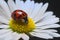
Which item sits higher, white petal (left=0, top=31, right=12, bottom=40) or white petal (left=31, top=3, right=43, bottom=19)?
white petal (left=31, top=3, right=43, bottom=19)

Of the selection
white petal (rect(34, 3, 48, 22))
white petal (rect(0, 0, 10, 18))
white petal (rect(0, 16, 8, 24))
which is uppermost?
white petal (rect(0, 0, 10, 18))

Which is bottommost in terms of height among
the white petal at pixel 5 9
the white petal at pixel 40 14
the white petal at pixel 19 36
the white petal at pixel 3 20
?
the white petal at pixel 19 36

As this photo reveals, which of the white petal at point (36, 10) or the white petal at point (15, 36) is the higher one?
the white petal at point (36, 10)

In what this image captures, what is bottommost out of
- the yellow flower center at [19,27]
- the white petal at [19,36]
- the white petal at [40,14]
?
the white petal at [19,36]

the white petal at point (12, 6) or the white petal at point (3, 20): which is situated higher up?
the white petal at point (12, 6)

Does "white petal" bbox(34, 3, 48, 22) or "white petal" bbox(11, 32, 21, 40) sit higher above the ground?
"white petal" bbox(34, 3, 48, 22)
